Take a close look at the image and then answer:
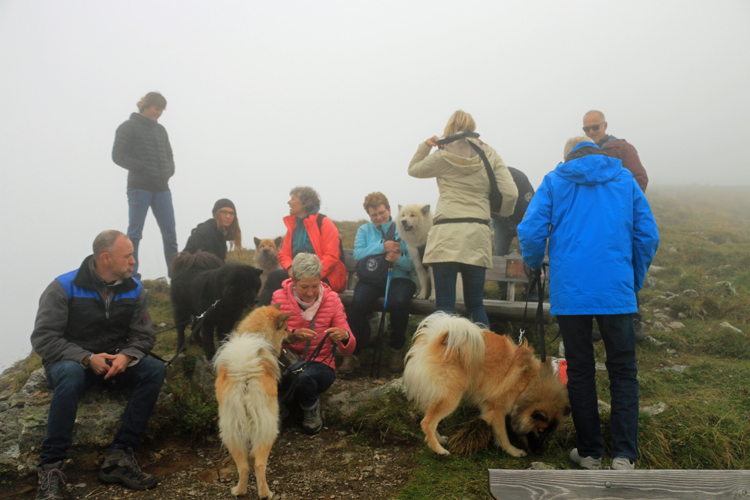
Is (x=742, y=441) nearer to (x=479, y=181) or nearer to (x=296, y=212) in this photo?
(x=479, y=181)

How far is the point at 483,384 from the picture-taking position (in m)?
2.95

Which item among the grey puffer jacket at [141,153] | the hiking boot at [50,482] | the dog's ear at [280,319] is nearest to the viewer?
the hiking boot at [50,482]

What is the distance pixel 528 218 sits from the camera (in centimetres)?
276

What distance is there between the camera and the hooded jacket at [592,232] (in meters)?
2.46

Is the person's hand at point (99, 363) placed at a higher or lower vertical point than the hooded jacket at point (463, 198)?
lower

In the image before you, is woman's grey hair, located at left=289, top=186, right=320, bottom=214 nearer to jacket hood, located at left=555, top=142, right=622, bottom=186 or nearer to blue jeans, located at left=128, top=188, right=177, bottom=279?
blue jeans, located at left=128, top=188, right=177, bottom=279

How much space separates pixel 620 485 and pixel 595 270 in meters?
1.40

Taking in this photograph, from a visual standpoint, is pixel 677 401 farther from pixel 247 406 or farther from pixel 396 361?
pixel 247 406

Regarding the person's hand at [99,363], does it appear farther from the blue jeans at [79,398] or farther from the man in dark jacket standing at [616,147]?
the man in dark jacket standing at [616,147]

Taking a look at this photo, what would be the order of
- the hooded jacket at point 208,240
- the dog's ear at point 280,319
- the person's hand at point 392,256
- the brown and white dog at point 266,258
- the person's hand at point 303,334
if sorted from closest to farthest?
the dog's ear at point 280,319 → the person's hand at point 303,334 → the person's hand at point 392,256 → the hooded jacket at point 208,240 → the brown and white dog at point 266,258

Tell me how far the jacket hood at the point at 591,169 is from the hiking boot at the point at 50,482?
3.65 meters

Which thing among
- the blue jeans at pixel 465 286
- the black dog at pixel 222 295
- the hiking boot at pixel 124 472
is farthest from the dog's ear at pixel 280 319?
the blue jeans at pixel 465 286

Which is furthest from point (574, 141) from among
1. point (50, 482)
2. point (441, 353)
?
point (50, 482)

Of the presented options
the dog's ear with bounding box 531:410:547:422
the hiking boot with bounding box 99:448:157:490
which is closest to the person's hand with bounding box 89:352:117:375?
the hiking boot with bounding box 99:448:157:490
